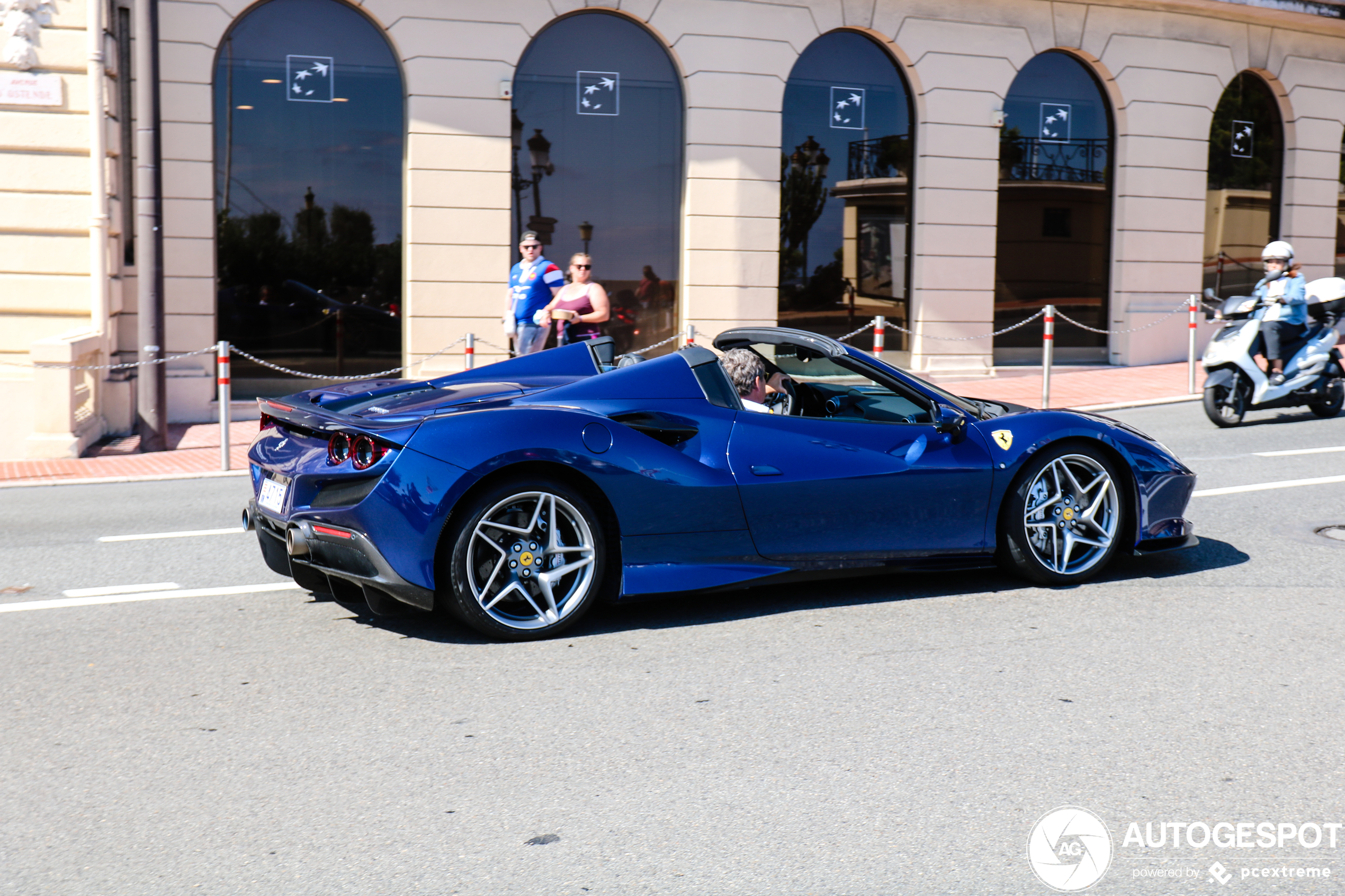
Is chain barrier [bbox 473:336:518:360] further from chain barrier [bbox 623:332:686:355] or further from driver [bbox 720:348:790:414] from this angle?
driver [bbox 720:348:790:414]

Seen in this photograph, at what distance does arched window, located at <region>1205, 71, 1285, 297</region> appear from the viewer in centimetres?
2033

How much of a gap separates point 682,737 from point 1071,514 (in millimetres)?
2745

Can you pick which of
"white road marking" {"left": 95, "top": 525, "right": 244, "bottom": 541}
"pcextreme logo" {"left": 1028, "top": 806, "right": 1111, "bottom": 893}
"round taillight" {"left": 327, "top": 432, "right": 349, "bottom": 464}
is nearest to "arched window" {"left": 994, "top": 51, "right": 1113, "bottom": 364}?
"white road marking" {"left": 95, "top": 525, "right": 244, "bottom": 541}

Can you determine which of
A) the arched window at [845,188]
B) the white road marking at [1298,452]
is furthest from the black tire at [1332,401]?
the arched window at [845,188]

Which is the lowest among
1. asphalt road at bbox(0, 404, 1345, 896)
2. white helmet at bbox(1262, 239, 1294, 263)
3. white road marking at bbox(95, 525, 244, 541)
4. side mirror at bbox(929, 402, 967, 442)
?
white road marking at bbox(95, 525, 244, 541)

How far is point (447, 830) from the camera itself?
11.5 feet

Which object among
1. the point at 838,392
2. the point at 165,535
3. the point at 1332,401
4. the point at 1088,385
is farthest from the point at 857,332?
the point at 838,392

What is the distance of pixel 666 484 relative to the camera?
17.7 feet

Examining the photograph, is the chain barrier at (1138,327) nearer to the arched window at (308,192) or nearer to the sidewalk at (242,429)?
the sidewalk at (242,429)

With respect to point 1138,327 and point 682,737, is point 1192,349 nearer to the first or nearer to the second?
point 1138,327

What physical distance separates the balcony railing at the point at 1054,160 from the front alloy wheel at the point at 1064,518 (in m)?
13.3

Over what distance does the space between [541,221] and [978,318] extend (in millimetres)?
6254

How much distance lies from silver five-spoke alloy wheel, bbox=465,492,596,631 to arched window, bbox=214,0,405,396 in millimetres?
11091

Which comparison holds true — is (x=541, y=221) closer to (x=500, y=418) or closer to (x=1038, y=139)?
(x=1038, y=139)
